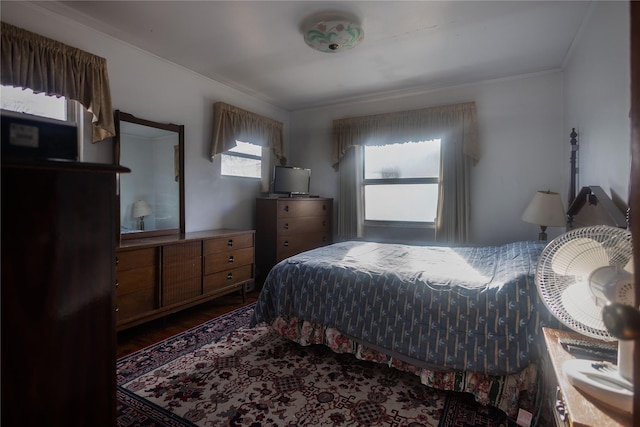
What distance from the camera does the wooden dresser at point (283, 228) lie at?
3723 mm

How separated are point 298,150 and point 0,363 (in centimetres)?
430

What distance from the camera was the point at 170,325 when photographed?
2658 millimetres

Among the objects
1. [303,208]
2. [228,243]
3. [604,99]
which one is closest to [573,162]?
[604,99]

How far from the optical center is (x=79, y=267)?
697 mm

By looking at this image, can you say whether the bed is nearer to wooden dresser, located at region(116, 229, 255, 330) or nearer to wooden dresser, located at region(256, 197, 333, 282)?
wooden dresser, located at region(116, 229, 255, 330)

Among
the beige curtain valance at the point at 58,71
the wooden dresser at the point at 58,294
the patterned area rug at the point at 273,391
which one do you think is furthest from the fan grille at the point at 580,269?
the beige curtain valance at the point at 58,71

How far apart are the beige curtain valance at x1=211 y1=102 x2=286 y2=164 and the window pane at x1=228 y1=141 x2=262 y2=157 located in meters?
0.09

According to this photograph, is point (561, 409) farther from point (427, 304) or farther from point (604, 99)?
point (604, 99)

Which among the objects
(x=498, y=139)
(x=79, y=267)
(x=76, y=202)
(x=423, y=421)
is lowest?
(x=423, y=421)

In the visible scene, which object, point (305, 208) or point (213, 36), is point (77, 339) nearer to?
point (213, 36)

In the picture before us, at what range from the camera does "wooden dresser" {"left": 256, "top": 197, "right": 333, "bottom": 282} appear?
147 inches

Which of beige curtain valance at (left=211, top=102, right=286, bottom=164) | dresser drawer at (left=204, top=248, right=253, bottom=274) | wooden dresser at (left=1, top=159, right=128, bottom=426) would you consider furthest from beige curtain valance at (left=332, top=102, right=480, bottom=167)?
wooden dresser at (left=1, top=159, right=128, bottom=426)

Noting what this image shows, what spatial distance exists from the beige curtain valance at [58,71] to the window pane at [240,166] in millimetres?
1340

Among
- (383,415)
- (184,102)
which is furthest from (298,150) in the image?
(383,415)
